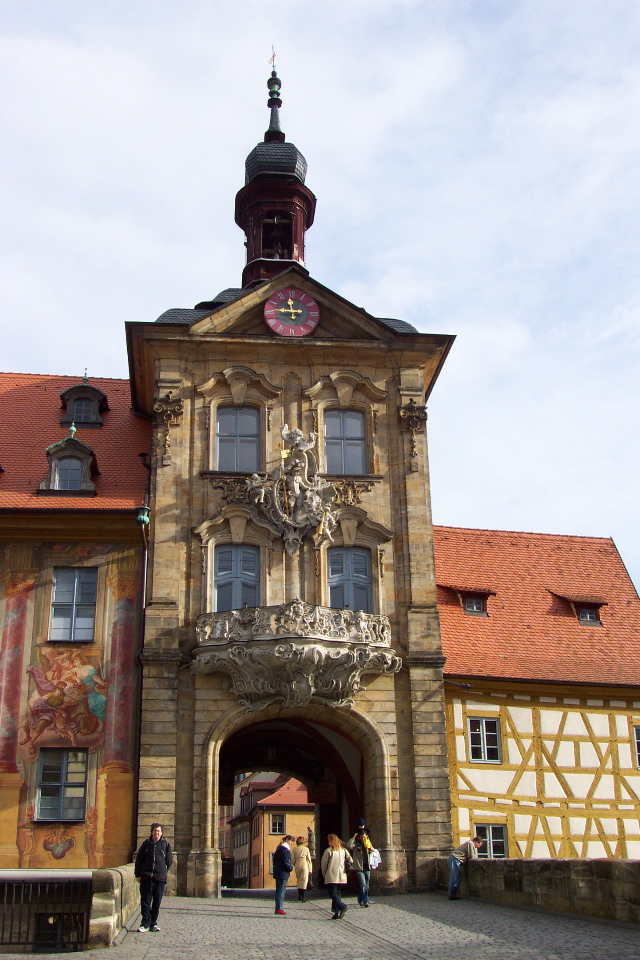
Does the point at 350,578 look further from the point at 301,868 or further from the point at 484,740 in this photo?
the point at 301,868

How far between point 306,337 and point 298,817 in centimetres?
4135

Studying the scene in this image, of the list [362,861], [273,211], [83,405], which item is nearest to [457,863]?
[362,861]

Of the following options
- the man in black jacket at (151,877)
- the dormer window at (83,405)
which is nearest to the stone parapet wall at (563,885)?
the man in black jacket at (151,877)

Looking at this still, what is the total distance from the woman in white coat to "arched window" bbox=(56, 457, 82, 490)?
10.4m

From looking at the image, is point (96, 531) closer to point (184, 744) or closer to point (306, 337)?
point (184, 744)

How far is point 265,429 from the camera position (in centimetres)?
2559

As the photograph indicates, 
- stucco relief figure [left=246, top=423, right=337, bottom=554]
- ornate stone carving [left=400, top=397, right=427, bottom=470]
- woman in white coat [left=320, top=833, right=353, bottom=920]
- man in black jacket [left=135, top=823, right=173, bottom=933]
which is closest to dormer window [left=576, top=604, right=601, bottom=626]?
ornate stone carving [left=400, top=397, right=427, bottom=470]

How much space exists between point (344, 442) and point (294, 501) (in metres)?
2.35

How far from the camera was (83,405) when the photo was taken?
28078 mm

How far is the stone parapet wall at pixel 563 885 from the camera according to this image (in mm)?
14445

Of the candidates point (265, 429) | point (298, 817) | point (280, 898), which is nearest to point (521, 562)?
point (265, 429)

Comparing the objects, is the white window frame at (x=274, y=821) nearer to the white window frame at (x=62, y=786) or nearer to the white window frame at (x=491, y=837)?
the white window frame at (x=491, y=837)

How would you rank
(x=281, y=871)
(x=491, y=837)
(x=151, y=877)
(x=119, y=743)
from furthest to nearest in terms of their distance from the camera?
(x=491, y=837) → (x=119, y=743) → (x=281, y=871) → (x=151, y=877)

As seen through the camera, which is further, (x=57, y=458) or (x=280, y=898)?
(x=57, y=458)
